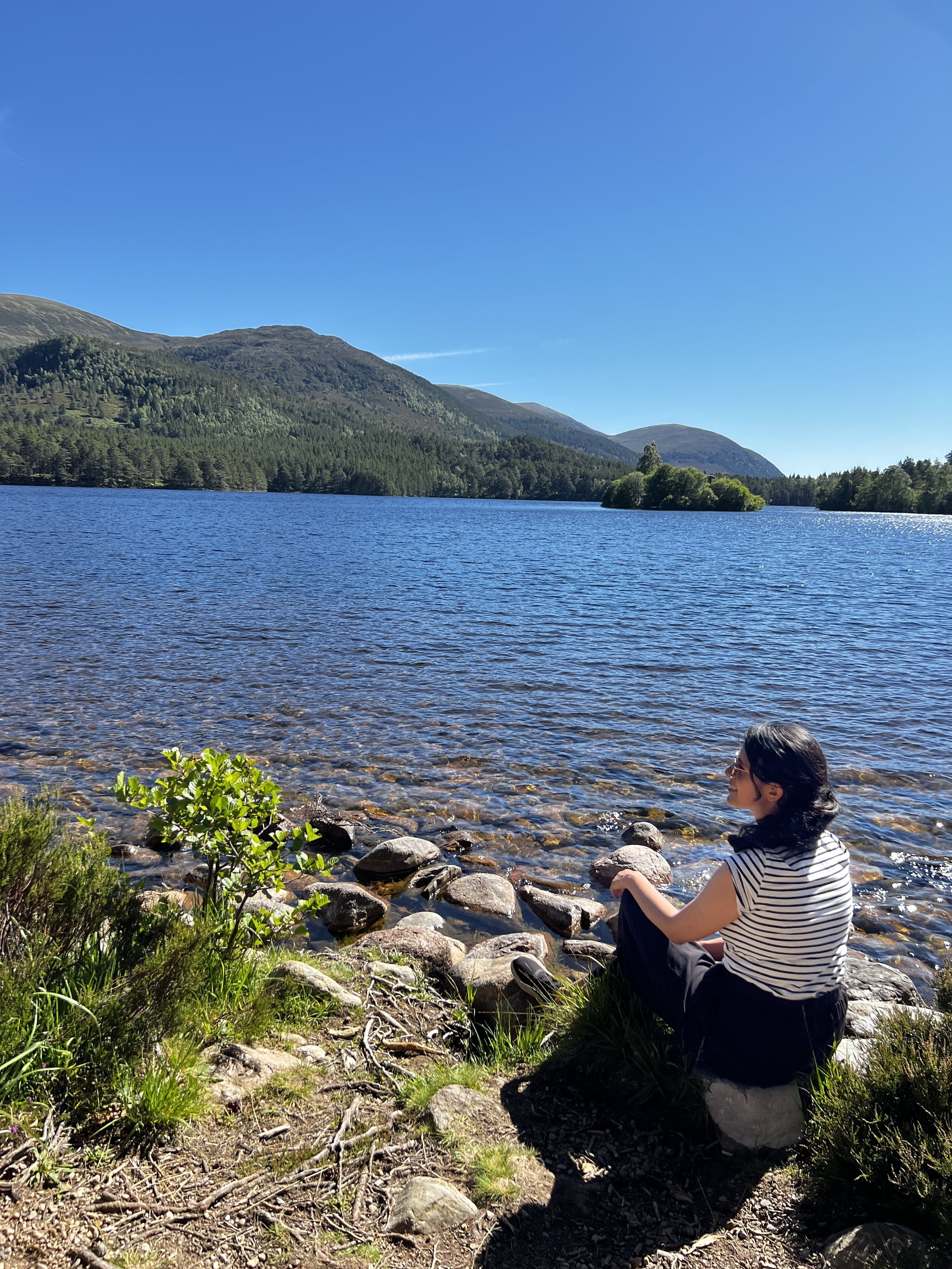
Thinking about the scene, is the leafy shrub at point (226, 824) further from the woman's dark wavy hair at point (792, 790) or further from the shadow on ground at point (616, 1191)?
the woman's dark wavy hair at point (792, 790)

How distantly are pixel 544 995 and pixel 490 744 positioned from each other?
28.9 feet

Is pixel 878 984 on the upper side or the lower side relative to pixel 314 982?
lower

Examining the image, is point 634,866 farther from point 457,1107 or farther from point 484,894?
point 457,1107

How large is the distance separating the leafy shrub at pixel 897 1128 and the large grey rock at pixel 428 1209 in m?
1.89

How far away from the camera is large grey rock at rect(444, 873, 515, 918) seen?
8.99 meters

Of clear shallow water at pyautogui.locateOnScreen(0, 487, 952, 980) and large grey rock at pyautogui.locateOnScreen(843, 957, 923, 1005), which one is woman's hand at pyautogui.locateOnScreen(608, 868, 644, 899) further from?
clear shallow water at pyautogui.locateOnScreen(0, 487, 952, 980)

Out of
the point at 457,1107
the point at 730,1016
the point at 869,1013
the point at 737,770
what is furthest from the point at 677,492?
the point at 457,1107

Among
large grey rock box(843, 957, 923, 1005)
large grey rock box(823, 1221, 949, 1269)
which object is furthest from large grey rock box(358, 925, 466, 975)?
large grey rock box(823, 1221, 949, 1269)

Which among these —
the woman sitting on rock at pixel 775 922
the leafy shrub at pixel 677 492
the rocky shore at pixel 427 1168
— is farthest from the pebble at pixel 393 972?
the leafy shrub at pixel 677 492

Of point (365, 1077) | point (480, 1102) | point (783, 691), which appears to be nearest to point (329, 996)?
point (365, 1077)

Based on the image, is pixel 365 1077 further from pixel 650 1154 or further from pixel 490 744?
pixel 490 744

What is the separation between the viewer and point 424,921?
8.51 m

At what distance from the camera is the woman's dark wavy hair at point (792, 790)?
13.6ft

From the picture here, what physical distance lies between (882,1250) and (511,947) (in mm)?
4201
